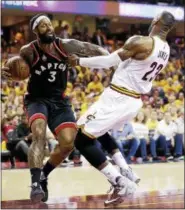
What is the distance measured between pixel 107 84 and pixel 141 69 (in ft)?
32.5

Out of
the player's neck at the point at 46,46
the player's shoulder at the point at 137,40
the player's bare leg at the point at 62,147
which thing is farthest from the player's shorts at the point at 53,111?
the player's shoulder at the point at 137,40

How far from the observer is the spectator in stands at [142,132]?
12961 millimetres

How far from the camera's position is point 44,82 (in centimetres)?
611

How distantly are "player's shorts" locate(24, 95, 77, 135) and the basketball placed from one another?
0.33 metres

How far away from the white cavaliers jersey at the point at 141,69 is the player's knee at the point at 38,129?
990mm

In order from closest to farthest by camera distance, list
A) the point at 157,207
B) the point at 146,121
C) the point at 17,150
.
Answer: the point at 157,207
the point at 17,150
the point at 146,121

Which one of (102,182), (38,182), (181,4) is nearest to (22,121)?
(102,182)

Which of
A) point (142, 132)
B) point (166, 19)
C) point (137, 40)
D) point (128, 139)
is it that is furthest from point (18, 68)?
point (142, 132)

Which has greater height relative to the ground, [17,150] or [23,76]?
[23,76]

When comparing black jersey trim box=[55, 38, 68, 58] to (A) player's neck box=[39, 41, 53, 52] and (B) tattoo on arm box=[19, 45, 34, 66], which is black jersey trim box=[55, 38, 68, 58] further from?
(B) tattoo on arm box=[19, 45, 34, 66]

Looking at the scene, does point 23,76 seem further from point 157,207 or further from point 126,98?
point 157,207

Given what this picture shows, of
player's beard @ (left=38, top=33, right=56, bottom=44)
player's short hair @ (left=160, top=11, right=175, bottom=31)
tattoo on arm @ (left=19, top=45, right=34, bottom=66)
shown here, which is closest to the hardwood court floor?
tattoo on arm @ (left=19, top=45, right=34, bottom=66)

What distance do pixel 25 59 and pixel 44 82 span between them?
34 cm

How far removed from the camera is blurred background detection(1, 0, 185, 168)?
12.0 m
